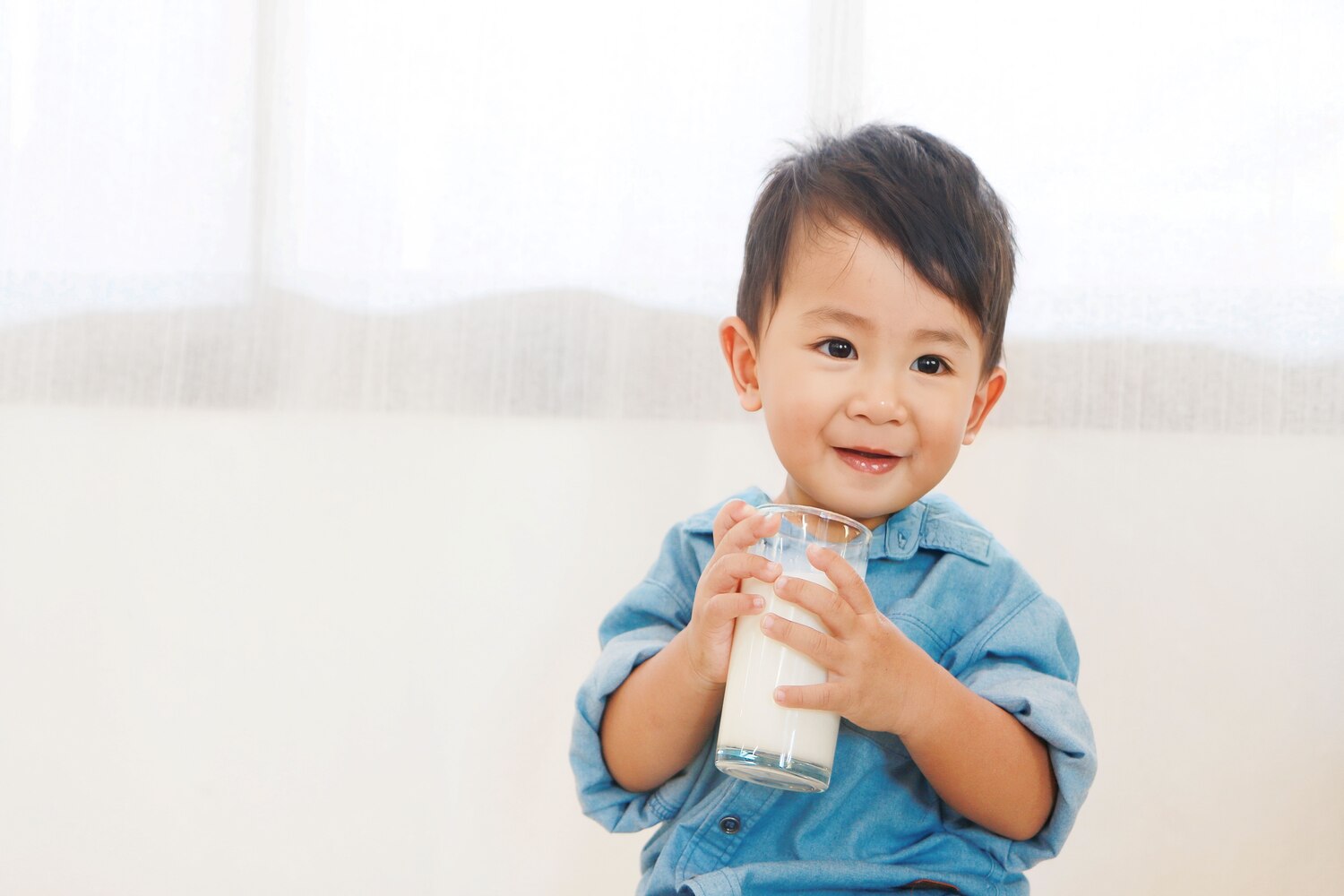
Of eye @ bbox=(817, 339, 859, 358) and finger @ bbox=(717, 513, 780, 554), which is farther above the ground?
eye @ bbox=(817, 339, 859, 358)

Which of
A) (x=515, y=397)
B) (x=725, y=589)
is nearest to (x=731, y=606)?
(x=725, y=589)

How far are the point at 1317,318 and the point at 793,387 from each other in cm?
86

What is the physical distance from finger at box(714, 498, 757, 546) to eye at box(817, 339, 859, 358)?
0.16 metres

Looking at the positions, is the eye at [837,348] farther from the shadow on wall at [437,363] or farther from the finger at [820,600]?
the shadow on wall at [437,363]

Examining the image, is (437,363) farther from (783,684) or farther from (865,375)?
(783,684)

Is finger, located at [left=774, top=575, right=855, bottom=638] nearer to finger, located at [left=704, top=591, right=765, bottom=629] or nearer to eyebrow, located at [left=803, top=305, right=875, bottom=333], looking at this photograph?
finger, located at [left=704, top=591, right=765, bottom=629]

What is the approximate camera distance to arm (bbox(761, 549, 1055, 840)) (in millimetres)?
841

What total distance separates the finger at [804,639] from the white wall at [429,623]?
0.78 meters

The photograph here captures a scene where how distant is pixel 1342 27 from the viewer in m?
1.51

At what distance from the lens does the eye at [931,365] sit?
982 mm

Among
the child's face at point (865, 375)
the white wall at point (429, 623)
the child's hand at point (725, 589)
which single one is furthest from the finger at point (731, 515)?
the white wall at point (429, 623)

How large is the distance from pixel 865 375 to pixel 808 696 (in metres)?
0.26

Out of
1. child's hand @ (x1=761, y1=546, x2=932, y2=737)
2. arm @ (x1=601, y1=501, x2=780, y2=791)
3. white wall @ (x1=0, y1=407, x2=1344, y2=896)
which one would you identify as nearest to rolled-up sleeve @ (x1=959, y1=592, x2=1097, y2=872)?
child's hand @ (x1=761, y1=546, x2=932, y2=737)

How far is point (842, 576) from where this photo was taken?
0.84 meters
